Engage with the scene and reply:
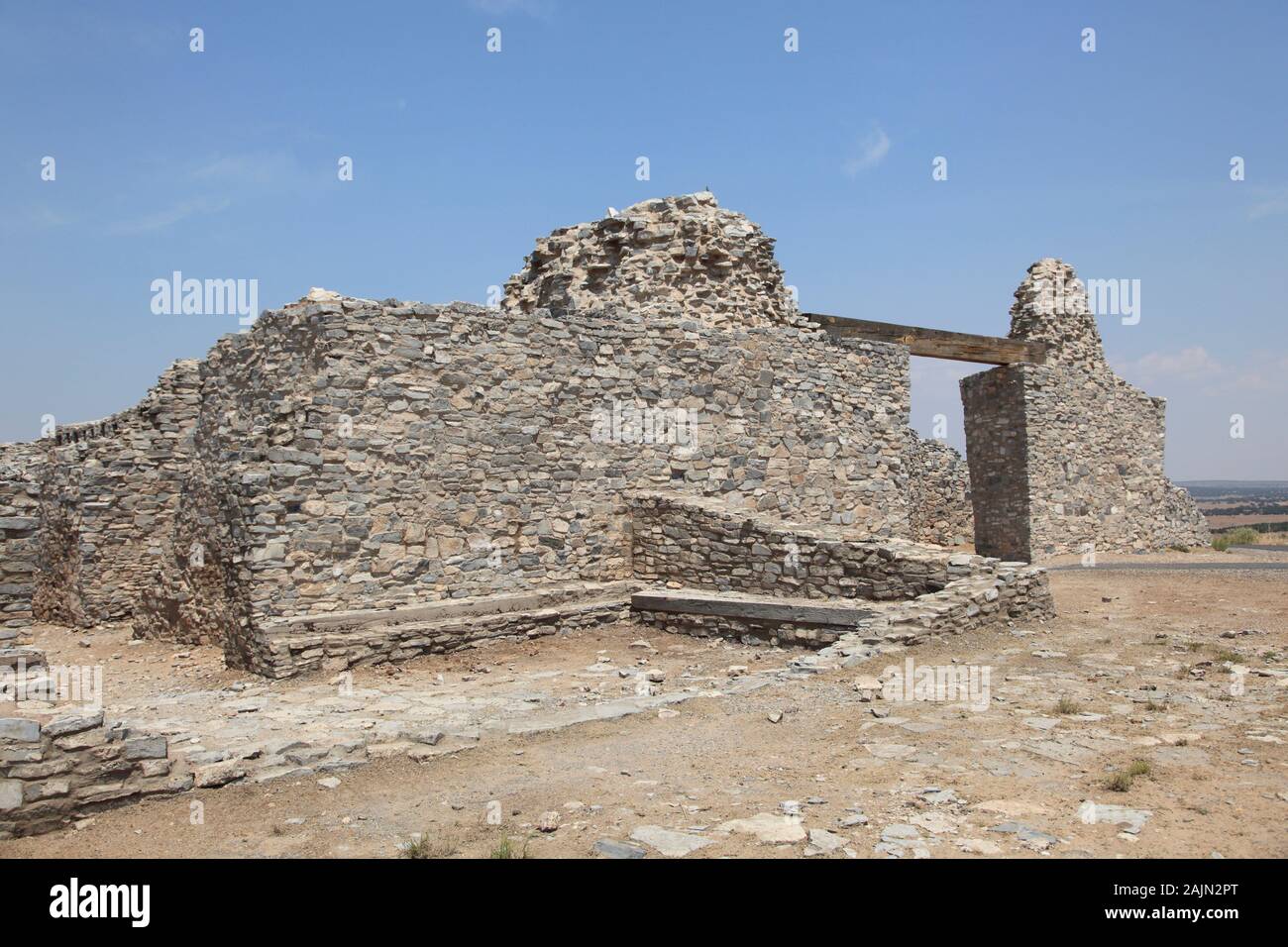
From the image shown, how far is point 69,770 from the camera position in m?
5.07

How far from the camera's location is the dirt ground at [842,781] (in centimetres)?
459

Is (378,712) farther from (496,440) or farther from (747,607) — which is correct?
(747,607)

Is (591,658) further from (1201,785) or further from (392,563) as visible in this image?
(1201,785)

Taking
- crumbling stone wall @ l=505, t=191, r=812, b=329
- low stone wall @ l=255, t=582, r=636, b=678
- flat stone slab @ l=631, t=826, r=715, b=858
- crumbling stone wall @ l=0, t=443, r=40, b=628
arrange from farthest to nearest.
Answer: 1. crumbling stone wall @ l=505, t=191, r=812, b=329
2. low stone wall @ l=255, t=582, r=636, b=678
3. crumbling stone wall @ l=0, t=443, r=40, b=628
4. flat stone slab @ l=631, t=826, r=715, b=858

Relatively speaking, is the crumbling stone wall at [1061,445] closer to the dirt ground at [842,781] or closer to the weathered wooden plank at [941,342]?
the weathered wooden plank at [941,342]

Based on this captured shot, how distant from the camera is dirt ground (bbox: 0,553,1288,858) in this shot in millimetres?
4590

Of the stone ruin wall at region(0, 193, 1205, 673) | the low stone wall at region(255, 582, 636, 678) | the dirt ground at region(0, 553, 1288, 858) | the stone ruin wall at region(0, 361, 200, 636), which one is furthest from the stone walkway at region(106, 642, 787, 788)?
the stone ruin wall at region(0, 361, 200, 636)

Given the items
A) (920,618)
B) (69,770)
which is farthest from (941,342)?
(69,770)

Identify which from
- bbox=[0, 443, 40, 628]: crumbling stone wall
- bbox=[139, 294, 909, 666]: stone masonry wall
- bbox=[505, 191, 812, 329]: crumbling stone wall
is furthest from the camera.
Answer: bbox=[505, 191, 812, 329]: crumbling stone wall

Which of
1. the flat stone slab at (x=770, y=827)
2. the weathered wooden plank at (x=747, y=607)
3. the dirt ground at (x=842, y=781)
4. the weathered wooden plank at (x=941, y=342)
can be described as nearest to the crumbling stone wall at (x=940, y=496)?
the weathered wooden plank at (x=941, y=342)

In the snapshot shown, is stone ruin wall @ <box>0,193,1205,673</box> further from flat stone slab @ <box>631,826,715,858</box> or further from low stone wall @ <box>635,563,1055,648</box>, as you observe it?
flat stone slab @ <box>631,826,715,858</box>

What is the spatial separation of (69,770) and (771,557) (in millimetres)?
7803

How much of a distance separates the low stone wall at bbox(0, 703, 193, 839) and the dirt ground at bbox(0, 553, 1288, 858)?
0.10 m
